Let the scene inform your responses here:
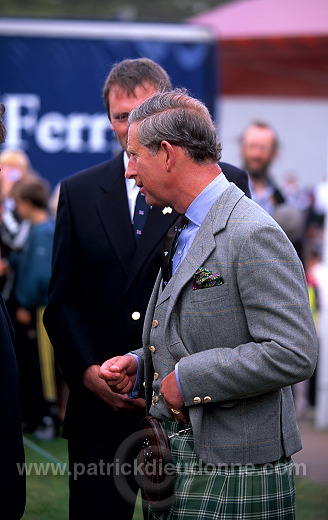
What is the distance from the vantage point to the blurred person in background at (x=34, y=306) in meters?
7.31

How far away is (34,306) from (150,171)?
486 centimetres

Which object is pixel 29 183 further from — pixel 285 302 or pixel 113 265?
pixel 285 302

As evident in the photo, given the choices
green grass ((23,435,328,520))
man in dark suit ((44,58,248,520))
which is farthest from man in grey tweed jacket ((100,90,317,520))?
green grass ((23,435,328,520))

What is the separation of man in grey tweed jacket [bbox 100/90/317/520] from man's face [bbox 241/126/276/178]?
357 cm

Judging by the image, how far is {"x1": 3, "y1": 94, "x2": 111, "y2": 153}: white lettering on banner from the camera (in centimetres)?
1011

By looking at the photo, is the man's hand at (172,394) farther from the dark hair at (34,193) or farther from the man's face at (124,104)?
the dark hair at (34,193)

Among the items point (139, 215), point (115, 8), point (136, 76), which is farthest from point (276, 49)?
point (115, 8)

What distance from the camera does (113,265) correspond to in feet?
11.3

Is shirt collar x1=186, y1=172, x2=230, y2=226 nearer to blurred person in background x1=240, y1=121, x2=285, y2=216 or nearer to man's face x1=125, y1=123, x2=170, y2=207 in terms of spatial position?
man's face x1=125, y1=123, x2=170, y2=207

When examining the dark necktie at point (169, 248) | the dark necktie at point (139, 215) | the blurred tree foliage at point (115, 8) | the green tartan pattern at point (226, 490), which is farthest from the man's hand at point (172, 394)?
the blurred tree foliage at point (115, 8)

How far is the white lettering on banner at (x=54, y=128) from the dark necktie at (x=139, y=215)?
6770 mm

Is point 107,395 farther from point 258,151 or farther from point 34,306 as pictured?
point 34,306

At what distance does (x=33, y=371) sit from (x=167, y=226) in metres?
4.60

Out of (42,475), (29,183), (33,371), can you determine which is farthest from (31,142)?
(42,475)
